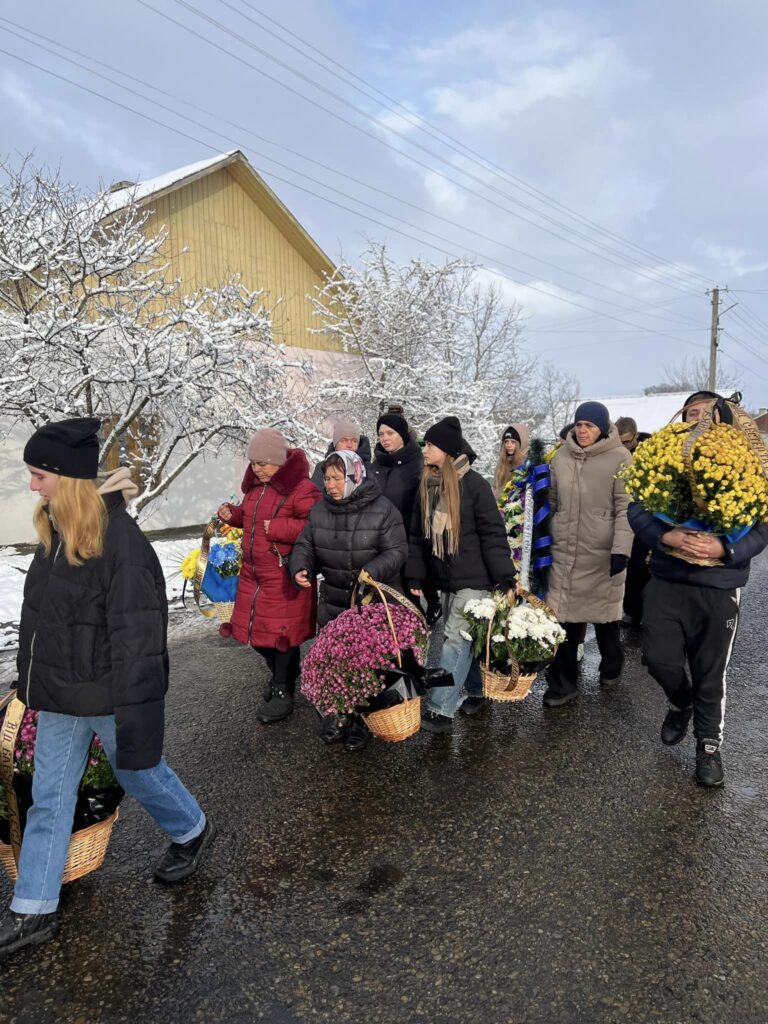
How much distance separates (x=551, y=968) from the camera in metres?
2.35

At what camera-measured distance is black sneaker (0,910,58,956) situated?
244 centimetres

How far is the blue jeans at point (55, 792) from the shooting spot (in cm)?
253

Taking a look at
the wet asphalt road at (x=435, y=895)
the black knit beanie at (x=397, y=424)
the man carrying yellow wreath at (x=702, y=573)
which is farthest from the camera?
the black knit beanie at (x=397, y=424)

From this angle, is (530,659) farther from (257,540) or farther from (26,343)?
(26,343)

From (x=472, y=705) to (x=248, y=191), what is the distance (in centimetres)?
1527

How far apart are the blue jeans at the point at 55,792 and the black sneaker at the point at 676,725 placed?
292 cm

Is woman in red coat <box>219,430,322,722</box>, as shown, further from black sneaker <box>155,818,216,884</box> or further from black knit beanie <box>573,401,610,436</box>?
black knit beanie <box>573,401,610,436</box>

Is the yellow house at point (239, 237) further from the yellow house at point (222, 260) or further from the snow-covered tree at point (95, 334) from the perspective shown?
the snow-covered tree at point (95, 334)

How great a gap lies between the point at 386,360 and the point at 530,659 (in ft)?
41.7

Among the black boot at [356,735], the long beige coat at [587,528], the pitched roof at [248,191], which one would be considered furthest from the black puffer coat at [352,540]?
the pitched roof at [248,191]

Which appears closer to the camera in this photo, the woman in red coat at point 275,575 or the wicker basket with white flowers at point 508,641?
the wicker basket with white flowers at point 508,641

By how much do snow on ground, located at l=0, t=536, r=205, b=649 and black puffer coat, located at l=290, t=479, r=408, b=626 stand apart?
99.1 inches

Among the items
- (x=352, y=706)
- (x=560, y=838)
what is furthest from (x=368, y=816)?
(x=560, y=838)

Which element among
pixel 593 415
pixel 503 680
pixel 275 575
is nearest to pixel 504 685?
pixel 503 680
